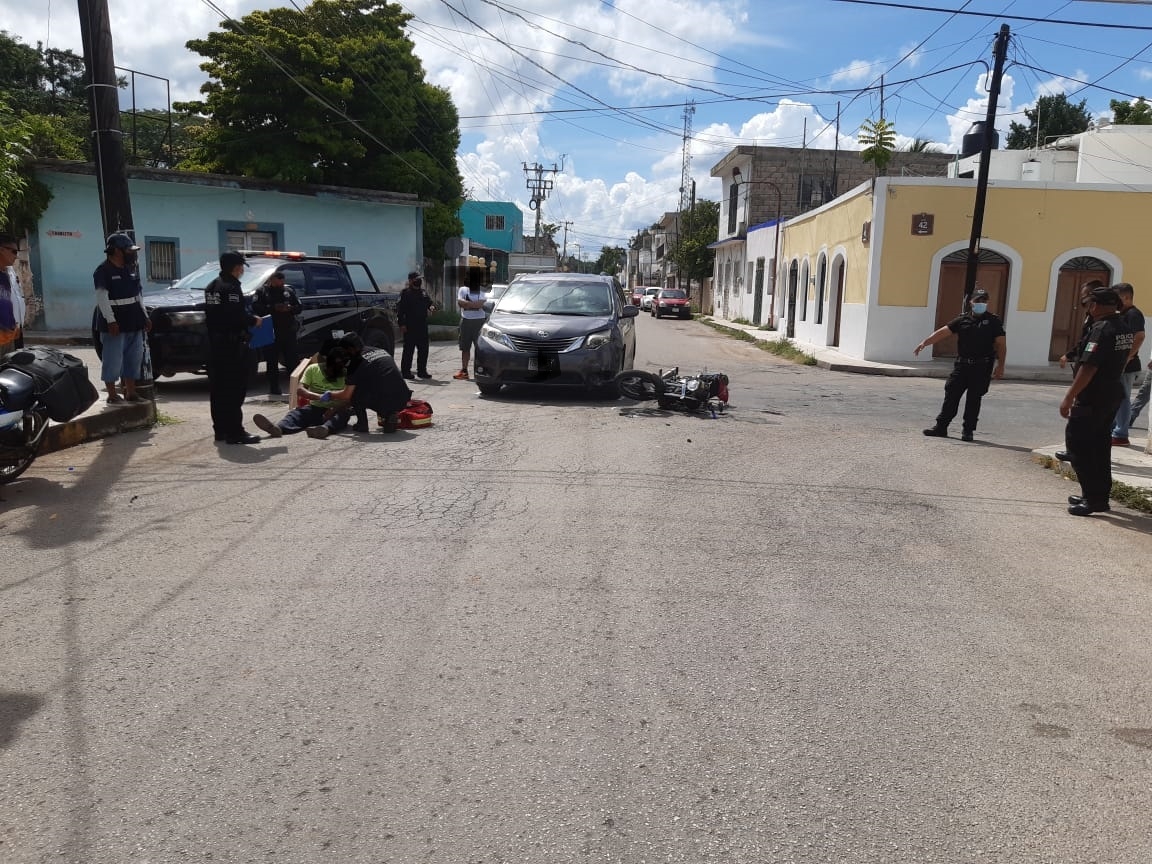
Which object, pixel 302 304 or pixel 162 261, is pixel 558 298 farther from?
pixel 162 261

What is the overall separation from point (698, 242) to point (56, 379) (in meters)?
51.9

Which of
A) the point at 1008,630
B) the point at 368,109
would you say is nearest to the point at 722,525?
the point at 1008,630

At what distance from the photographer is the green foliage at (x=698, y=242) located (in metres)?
55.7

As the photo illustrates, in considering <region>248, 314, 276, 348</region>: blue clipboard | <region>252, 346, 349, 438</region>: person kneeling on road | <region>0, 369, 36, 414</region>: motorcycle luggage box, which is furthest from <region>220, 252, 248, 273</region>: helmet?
<region>248, 314, 276, 348</region>: blue clipboard

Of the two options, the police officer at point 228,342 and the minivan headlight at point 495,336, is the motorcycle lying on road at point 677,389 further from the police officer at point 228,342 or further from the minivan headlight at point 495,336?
the police officer at point 228,342

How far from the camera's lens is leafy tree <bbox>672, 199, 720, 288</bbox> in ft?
183

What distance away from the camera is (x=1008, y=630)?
441cm

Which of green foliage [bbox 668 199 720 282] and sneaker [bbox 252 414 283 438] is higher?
green foliage [bbox 668 199 720 282]

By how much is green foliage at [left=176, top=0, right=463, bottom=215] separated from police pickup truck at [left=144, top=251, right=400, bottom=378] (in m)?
13.4

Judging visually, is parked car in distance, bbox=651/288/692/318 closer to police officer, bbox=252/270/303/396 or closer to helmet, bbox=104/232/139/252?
police officer, bbox=252/270/303/396

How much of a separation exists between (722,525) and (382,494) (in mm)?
2487

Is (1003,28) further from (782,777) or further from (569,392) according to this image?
(782,777)

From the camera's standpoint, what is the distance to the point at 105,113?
29.5 feet

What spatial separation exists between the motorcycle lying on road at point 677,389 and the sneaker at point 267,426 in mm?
4347
